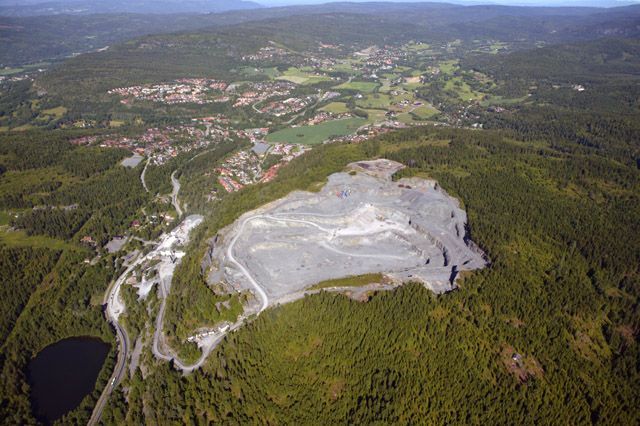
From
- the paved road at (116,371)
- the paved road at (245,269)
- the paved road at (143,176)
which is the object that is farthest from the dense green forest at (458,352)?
the paved road at (143,176)

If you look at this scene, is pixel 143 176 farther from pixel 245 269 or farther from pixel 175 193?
pixel 245 269

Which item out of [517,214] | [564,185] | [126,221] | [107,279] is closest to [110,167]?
[126,221]

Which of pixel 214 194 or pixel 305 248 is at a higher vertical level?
pixel 305 248

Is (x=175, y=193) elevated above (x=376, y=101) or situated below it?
below

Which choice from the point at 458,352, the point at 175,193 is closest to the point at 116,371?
the point at 458,352

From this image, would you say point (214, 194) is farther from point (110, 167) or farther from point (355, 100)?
point (355, 100)
